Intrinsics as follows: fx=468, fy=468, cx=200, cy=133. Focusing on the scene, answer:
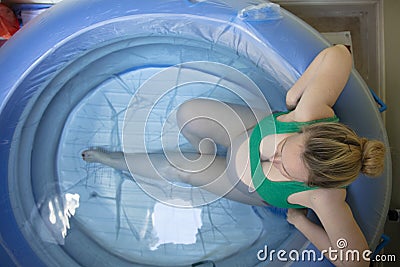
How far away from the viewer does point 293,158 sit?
1061 mm

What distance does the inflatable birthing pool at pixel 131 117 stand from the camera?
1236 millimetres

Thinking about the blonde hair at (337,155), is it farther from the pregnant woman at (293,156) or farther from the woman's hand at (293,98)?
the woman's hand at (293,98)

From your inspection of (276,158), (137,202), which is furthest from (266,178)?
(137,202)

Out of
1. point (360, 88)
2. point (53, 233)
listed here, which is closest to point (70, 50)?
point (53, 233)

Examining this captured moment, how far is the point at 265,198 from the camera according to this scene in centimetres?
128

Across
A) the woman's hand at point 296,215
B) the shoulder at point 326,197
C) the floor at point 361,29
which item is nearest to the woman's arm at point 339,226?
the shoulder at point 326,197

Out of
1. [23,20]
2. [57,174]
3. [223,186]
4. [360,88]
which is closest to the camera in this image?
[360,88]

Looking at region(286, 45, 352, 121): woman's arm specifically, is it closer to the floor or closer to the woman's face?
the woman's face

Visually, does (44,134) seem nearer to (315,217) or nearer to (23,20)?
(23,20)

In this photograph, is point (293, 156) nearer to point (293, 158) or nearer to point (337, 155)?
point (293, 158)

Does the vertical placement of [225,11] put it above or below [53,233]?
above

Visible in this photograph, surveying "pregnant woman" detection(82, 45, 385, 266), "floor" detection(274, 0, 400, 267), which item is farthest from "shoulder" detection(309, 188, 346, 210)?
"floor" detection(274, 0, 400, 267)

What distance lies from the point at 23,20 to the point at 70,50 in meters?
0.42

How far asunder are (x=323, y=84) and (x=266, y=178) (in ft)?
0.93
